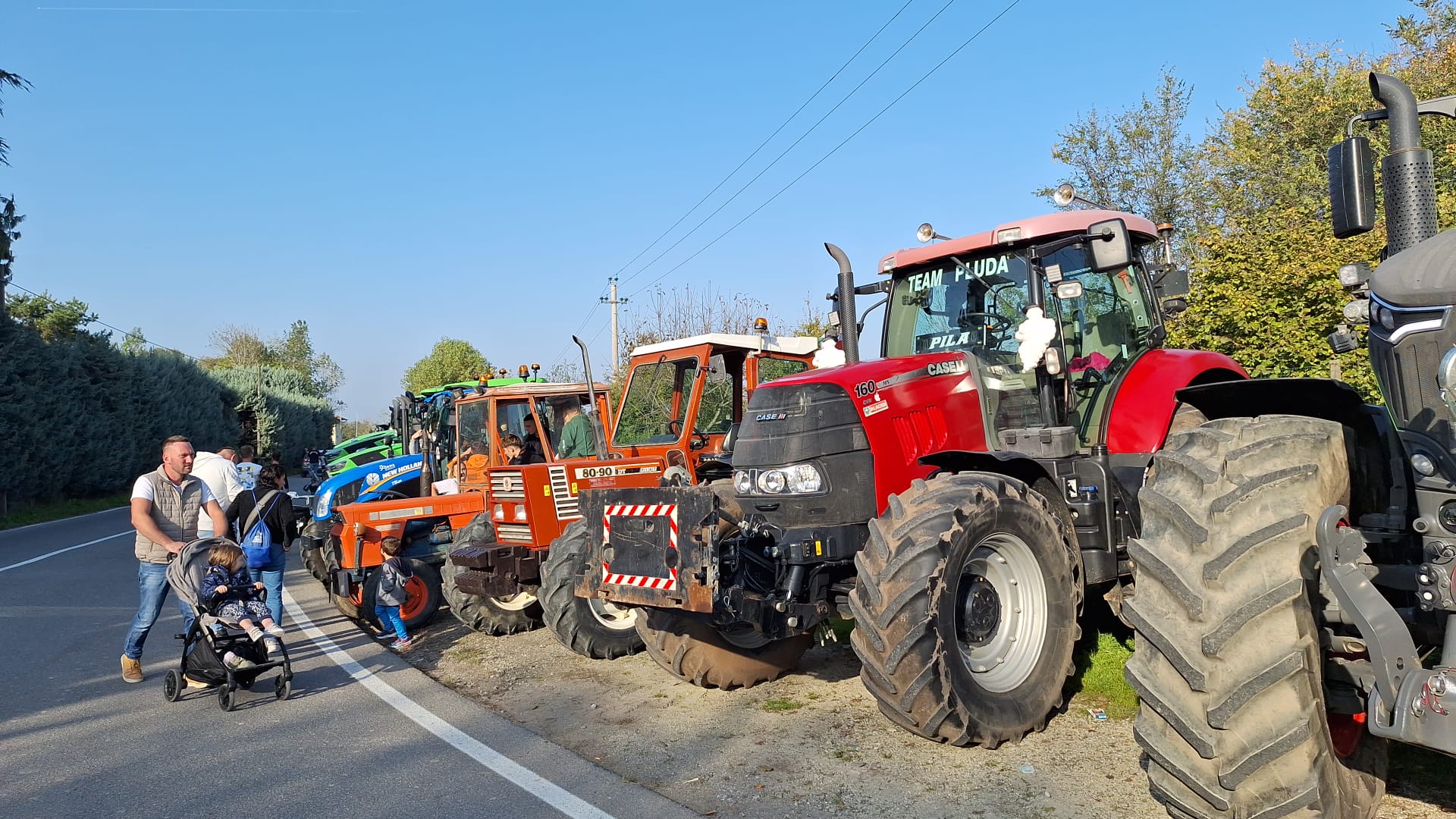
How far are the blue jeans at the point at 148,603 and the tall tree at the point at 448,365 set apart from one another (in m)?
61.4

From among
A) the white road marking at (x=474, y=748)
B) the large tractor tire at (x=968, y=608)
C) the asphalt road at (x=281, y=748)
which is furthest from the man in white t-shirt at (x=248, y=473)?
the large tractor tire at (x=968, y=608)

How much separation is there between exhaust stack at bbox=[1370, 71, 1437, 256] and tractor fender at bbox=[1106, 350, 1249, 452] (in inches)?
90.6

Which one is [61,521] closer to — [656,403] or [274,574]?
[274,574]

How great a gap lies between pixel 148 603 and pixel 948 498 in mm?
6245

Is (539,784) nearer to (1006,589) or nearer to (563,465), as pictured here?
(1006,589)

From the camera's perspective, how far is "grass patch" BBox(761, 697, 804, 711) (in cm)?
621

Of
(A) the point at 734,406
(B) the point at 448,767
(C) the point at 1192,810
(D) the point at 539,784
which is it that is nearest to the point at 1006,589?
(C) the point at 1192,810

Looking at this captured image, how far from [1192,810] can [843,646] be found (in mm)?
4274

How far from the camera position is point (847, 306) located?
6.65 metres

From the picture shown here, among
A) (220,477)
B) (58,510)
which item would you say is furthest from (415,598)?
(58,510)

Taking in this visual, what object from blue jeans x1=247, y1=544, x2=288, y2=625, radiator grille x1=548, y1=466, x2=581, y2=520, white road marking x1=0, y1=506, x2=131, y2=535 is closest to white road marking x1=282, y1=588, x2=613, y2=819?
blue jeans x1=247, y1=544, x2=288, y2=625

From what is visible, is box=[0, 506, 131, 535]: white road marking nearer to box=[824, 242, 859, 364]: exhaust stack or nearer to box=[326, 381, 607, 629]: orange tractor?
box=[326, 381, 607, 629]: orange tractor

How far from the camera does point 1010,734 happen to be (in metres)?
5.11

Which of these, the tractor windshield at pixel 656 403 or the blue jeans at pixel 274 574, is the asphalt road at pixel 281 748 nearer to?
the blue jeans at pixel 274 574
